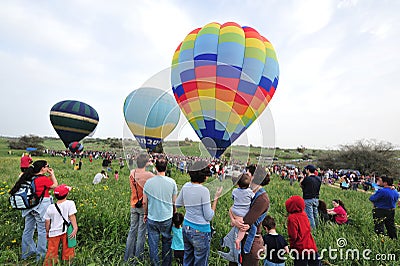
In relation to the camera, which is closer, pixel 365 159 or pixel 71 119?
pixel 71 119

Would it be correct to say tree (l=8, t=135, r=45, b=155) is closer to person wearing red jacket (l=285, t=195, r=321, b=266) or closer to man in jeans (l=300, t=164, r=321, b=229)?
man in jeans (l=300, t=164, r=321, b=229)

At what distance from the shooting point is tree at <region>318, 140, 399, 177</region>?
3203 centimetres

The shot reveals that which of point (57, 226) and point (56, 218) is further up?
point (56, 218)

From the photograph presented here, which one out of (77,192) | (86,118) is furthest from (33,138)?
(77,192)

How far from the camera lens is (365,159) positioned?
3453 cm

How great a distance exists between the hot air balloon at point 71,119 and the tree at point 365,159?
109ft

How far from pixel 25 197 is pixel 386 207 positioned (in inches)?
251

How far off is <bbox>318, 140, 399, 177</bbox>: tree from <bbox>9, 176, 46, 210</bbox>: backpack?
119 feet

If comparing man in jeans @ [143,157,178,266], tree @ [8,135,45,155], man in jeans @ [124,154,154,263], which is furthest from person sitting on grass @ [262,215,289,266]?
tree @ [8,135,45,155]

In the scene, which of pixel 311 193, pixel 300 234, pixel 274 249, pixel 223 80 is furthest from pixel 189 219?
pixel 223 80

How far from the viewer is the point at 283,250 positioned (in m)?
3.00

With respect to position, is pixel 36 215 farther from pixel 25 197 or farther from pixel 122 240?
pixel 122 240

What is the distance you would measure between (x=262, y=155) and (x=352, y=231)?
3.87 meters

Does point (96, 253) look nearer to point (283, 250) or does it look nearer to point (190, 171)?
point (190, 171)
